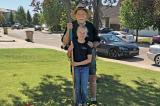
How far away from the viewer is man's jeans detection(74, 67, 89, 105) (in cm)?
682

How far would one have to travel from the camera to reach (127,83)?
35.6 feet

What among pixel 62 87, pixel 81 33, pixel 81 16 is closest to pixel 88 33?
pixel 81 33

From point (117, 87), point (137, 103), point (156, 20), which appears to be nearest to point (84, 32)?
point (137, 103)

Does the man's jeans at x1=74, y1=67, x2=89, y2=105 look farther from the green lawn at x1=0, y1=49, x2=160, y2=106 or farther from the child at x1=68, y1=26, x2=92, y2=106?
the green lawn at x1=0, y1=49, x2=160, y2=106

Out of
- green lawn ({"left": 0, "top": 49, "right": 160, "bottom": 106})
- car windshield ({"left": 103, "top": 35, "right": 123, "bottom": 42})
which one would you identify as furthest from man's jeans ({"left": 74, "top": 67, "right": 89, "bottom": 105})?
car windshield ({"left": 103, "top": 35, "right": 123, "bottom": 42})

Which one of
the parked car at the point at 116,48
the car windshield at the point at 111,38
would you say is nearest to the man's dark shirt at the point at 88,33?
the parked car at the point at 116,48

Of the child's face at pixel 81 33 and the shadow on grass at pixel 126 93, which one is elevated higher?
the child's face at pixel 81 33

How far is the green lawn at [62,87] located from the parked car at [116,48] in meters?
6.90

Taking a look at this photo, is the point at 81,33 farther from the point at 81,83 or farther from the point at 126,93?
the point at 126,93

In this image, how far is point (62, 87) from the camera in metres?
9.79

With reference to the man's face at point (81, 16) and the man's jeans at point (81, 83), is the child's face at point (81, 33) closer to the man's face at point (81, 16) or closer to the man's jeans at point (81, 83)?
the man's face at point (81, 16)

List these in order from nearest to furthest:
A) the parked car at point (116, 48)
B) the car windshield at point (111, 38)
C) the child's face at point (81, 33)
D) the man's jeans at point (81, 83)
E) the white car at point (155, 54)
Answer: the child's face at point (81, 33)
the man's jeans at point (81, 83)
the white car at point (155, 54)
the parked car at point (116, 48)
the car windshield at point (111, 38)

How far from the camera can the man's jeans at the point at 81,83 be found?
268 inches

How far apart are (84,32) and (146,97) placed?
2.88 meters
